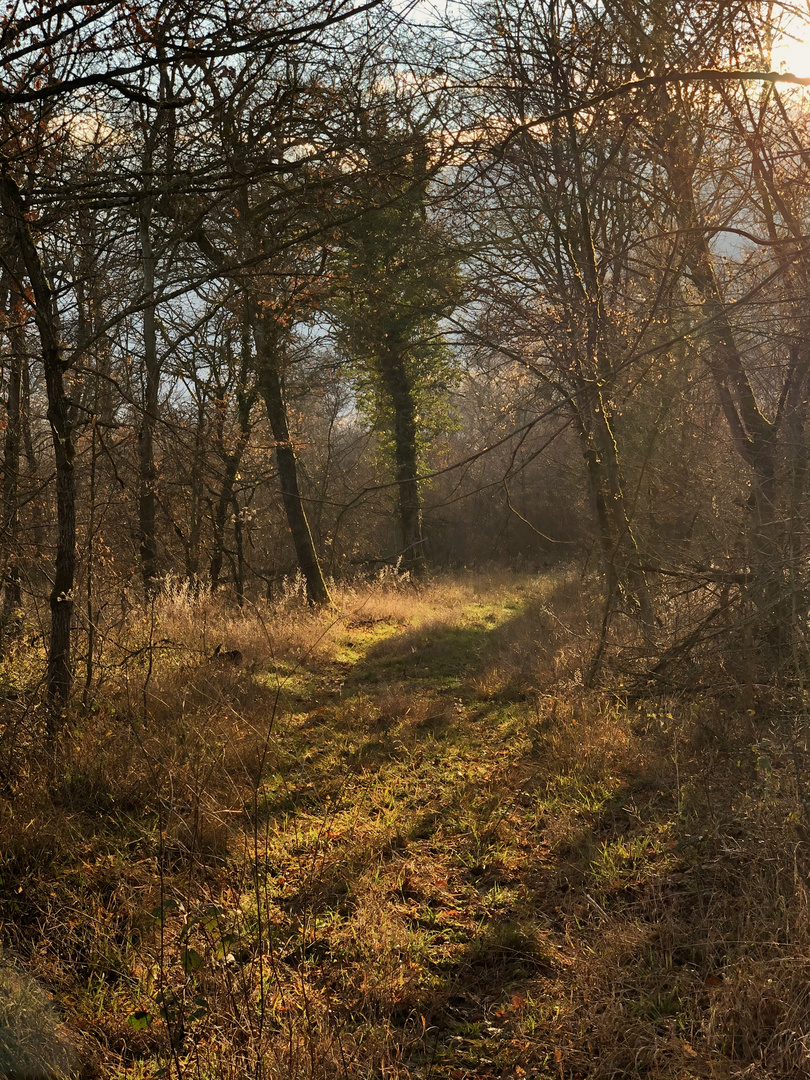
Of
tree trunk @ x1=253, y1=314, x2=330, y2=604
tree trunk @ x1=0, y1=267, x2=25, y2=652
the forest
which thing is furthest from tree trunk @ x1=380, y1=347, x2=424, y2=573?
tree trunk @ x1=0, y1=267, x2=25, y2=652

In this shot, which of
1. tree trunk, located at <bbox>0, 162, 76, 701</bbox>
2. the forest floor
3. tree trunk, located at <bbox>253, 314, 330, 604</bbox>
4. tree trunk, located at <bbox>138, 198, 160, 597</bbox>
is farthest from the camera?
tree trunk, located at <bbox>253, 314, 330, 604</bbox>

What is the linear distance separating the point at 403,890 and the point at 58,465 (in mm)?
3508

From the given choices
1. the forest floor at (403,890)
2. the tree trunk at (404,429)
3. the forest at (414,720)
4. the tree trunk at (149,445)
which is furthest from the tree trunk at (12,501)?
the tree trunk at (404,429)

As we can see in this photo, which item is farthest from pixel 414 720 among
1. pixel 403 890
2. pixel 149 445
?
pixel 149 445

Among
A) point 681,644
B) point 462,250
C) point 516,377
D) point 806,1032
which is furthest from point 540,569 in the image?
point 806,1032

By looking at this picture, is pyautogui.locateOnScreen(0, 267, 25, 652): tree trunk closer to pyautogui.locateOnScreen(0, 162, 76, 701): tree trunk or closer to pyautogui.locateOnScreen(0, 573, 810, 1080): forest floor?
pyautogui.locateOnScreen(0, 162, 76, 701): tree trunk

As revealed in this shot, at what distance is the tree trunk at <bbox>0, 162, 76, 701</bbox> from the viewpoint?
489 centimetres

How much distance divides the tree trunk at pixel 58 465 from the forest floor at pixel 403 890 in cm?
30

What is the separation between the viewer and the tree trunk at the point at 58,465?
4895 millimetres

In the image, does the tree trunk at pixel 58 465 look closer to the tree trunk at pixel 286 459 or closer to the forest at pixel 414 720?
Result: the forest at pixel 414 720

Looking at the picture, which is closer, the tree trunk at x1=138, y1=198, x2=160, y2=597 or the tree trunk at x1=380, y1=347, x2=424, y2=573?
the tree trunk at x1=138, y1=198, x2=160, y2=597

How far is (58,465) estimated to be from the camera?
520 centimetres

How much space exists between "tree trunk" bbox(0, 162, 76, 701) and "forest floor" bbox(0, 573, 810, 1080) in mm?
300

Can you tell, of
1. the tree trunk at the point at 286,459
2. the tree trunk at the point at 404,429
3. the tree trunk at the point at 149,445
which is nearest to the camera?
the tree trunk at the point at 149,445
